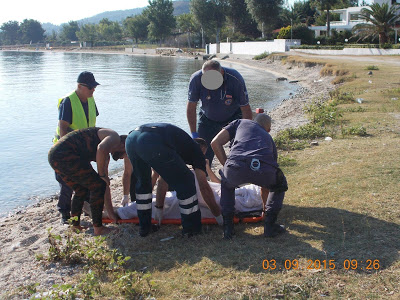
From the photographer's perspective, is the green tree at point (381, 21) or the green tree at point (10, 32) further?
the green tree at point (10, 32)

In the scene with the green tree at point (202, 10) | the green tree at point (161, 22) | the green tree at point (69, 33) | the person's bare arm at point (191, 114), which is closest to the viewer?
the person's bare arm at point (191, 114)

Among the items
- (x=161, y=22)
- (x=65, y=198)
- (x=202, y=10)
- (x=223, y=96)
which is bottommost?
(x=65, y=198)

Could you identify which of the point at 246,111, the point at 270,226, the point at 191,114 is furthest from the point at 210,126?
the point at 270,226

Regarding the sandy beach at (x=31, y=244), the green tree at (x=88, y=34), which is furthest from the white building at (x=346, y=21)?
the green tree at (x=88, y=34)

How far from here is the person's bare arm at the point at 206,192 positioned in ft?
16.3

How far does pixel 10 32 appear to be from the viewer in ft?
630

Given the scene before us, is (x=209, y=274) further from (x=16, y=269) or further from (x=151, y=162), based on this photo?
(x=16, y=269)

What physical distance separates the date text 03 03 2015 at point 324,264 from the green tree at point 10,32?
8358 inches

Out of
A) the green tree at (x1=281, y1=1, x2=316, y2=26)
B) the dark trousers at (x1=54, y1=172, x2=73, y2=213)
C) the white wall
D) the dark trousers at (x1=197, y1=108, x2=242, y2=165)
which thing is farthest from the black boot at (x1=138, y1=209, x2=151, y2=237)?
the green tree at (x1=281, y1=1, x2=316, y2=26)

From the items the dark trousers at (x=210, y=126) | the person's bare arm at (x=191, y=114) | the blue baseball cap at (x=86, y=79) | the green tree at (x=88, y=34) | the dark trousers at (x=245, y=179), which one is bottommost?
the dark trousers at (x=245, y=179)

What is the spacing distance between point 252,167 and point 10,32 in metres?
214

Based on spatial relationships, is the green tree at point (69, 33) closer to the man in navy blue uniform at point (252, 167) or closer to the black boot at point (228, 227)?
the man in navy blue uniform at point (252, 167)

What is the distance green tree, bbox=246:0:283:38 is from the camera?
2507 inches

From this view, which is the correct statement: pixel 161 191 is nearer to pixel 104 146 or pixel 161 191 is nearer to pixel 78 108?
pixel 104 146
